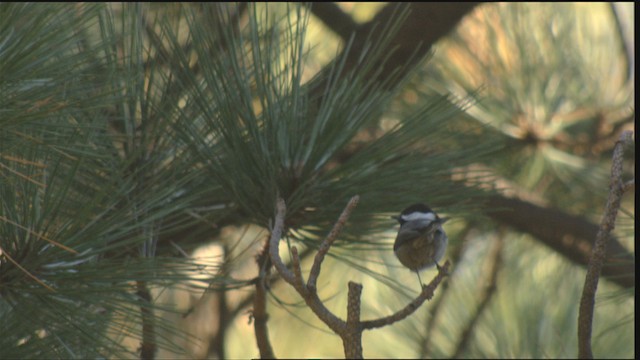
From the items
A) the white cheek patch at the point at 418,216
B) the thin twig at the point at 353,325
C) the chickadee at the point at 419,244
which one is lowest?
the thin twig at the point at 353,325

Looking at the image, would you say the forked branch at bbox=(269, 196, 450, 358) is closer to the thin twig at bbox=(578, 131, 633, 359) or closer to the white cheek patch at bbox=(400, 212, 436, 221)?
the thin twig at bbox=(578, 131, 633, 359)

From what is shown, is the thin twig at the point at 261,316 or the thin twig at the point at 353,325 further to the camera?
the thin twig at the point at 261,316

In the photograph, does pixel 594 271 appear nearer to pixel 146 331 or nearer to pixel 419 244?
pixel 419 244

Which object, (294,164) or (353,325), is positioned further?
(294,164)

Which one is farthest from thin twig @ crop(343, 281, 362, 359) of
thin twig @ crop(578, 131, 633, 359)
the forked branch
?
thin twig @ crop(578, 131, 633, 359)

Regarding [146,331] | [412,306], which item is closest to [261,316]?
[146,331]

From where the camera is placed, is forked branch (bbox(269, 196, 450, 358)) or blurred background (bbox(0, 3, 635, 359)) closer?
forked branch (bbox(269, 196, 450, 358))

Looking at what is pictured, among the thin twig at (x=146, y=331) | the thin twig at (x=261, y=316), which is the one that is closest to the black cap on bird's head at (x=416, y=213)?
the thin twig at (x=261, y=316)

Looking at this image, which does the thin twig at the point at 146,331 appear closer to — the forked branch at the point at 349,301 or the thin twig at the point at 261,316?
the thin twig at the point at 261,316

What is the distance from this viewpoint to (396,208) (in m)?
1.10

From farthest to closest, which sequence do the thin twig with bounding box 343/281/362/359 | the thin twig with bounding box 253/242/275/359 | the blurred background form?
the thin twig with bounding box 253/242/275/359 → the blurred background → the thin twig with bounding box 343/281/362/359

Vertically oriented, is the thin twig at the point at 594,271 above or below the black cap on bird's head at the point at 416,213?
below

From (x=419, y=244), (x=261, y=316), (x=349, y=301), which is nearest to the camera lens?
(x=349, y=301)

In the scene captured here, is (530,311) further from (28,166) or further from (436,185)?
(28,166)
